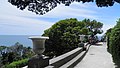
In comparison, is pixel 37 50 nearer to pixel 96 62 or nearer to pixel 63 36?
pixel 96 62

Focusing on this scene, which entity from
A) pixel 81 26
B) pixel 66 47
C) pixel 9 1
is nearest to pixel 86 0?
pixel 9 1

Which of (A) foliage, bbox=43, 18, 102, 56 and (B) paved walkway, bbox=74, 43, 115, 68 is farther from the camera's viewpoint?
(A) foliage, bbox=43, 18, 102, 56

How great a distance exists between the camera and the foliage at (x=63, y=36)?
40719 mm

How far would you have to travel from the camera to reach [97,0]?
27.8 feet

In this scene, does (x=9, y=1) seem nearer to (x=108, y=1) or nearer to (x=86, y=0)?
(x=86, y=0)

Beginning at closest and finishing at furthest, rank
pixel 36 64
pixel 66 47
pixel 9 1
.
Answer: pixel 36 64
pixel 9 1
pixel 66 47

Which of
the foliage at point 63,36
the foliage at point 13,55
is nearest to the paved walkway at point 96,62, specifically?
the foliage at point 13,55

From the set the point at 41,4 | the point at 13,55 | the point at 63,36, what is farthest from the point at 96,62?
the point at 13,55

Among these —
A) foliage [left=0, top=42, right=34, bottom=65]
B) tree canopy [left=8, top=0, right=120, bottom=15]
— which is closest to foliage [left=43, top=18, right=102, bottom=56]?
foliage [left=0, top=42, right=34, bottom=65]

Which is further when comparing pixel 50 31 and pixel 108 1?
pixel 50 31

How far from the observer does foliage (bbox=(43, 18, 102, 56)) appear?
40.7m

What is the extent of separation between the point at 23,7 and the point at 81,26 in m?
36.1

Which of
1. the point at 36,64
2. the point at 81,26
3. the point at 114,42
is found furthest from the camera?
the point at 81,26

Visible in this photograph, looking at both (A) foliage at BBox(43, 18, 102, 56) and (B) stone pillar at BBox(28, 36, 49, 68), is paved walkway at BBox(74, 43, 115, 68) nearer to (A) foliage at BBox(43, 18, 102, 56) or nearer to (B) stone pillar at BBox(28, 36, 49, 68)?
(B) stone pillar at BBox(28, 36, 49, 68)
